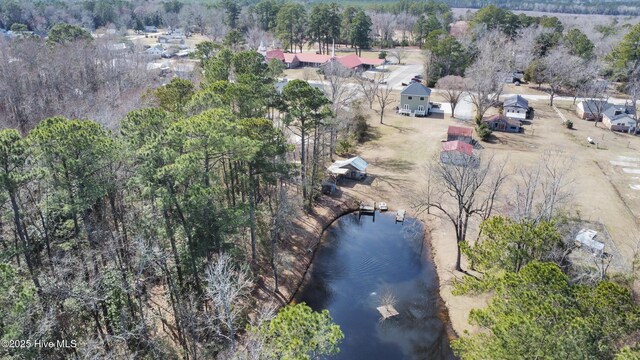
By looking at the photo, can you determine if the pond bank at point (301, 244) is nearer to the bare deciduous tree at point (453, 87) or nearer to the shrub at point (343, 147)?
the shrub at point (343, 147)

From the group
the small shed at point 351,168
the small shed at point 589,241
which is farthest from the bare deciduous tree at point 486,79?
the small shed at point 589,241

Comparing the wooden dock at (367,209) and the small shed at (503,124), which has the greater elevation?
the small shed at (503,124)

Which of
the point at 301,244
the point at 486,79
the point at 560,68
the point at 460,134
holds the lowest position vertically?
the point at 301,244

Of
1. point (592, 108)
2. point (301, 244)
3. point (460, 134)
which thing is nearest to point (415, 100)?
point (460, 134)

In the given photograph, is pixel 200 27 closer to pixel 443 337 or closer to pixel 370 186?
pixel 370 186

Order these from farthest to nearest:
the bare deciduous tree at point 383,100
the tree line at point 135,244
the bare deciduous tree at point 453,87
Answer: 1. the bare deciduous tree at point 453,87
2. the bare deciduous tree at point 383,100
3. the tree line at point 135,244

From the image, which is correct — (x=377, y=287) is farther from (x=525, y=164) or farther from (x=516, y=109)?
(x=516, y=109)
